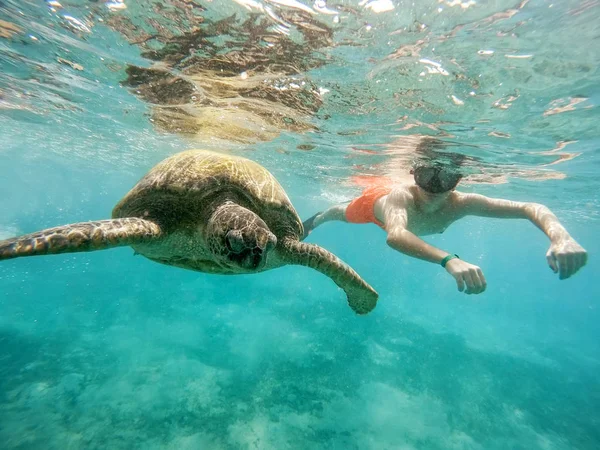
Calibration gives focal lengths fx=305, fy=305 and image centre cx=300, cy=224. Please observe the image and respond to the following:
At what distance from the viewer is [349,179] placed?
22609mm

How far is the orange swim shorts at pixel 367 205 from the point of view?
7.56 metres

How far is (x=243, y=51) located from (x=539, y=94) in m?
7.05

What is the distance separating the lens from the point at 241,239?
3082mm

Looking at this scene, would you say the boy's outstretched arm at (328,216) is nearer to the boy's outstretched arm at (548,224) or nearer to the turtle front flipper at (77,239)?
the boy's outstretched arm at (548,224)

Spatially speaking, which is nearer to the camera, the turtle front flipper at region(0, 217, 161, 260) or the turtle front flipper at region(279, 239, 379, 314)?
the turtle front flipper at region(0, 217, 161, 260)

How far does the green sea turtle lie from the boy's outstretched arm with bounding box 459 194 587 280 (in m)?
2.37

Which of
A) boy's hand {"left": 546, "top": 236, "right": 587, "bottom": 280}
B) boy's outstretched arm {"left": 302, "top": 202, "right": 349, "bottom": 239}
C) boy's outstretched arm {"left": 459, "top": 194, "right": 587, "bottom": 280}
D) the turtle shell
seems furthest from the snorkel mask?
the turtle shell

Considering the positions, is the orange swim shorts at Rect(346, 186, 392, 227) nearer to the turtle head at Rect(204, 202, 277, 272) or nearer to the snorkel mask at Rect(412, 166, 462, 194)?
the snorkel mask at Rect(412, 166, 462, 194)

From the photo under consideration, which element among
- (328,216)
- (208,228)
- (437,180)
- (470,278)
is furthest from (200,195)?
(328,216)

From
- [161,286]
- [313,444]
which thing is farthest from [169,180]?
[161,286]

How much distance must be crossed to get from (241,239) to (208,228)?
3.02 ft

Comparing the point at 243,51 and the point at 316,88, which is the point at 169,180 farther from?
the point at 316,88

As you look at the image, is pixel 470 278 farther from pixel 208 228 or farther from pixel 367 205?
pixel 367 205

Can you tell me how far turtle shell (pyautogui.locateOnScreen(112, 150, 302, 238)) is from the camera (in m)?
4.38
